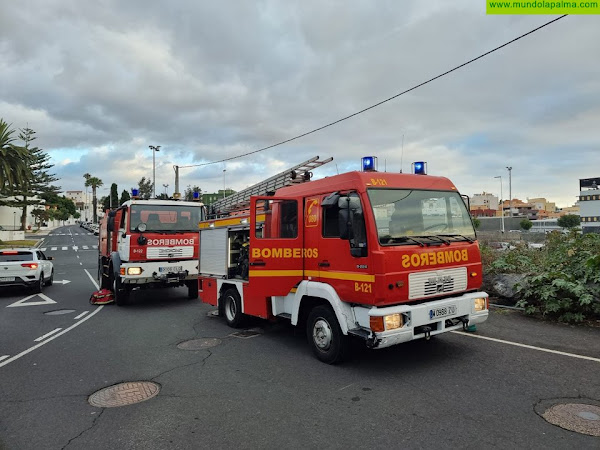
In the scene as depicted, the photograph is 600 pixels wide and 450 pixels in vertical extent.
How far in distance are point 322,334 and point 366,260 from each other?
139 centimetres

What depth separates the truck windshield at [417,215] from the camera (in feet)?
16.6

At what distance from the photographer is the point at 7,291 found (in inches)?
563

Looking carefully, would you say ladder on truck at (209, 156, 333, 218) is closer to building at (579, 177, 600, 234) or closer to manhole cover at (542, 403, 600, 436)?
manhole cover at (542, 403, 600, 436)

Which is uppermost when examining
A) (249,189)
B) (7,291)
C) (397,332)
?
(249,189)

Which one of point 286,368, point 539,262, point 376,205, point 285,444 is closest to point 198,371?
point 286,368

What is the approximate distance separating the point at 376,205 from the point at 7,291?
15.1 meters

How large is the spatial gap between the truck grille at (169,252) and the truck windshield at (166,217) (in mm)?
548

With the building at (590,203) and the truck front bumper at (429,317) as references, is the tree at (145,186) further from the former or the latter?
the building at (590,203)

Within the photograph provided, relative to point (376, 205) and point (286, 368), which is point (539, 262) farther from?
point (286, 368)

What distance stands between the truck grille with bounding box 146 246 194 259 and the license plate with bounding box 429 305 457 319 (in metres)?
7.56

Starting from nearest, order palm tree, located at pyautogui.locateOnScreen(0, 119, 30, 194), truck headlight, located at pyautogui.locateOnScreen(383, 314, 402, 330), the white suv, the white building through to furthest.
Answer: truck headlight, located at pyautogui.locateOnScreen(383, 314, 402, 330) → the white suv → palm tree, located at pyautogui.locateOnScreen(0, 119, 30, 194) → the white building

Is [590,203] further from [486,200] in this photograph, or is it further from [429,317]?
[429,317]

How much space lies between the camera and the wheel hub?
5.45 meters

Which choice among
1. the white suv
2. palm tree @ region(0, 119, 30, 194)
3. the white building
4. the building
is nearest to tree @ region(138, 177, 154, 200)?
palm tree @ region(0, 119, 30, 194)
